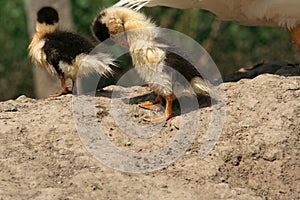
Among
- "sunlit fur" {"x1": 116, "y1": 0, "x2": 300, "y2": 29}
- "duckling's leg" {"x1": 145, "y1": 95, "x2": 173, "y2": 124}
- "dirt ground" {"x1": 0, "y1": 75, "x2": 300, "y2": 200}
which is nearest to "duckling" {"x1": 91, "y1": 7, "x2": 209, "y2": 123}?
"duckling's leg" {"x1": 145, "y1": 95, "x2": 173, "y2": 124}

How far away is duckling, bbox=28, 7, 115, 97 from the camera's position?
259 inches

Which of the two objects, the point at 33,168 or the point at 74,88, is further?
the point at 74,88

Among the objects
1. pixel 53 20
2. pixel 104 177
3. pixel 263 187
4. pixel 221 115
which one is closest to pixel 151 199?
pixel 104 177

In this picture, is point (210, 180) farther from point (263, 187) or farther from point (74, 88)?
point (74, 88)

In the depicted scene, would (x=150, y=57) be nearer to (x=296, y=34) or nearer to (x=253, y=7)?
(x=253, y=7)

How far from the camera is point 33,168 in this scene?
18.0 feet

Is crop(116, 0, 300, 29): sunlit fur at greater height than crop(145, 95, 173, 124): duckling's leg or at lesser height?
greater

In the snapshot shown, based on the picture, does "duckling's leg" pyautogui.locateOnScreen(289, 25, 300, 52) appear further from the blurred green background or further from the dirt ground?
the blurred green background

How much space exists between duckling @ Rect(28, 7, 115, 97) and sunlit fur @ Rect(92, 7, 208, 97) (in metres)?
0.26

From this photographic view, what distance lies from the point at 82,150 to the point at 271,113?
4.61ft

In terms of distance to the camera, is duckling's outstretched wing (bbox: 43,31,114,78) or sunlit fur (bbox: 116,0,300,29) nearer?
A: duckling's outstretched wing (bbox: 43,31,114,78)

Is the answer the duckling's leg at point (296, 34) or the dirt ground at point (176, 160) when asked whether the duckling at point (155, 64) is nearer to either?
the dirt ground at point (176, 160)

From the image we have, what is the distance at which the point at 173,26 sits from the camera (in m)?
11.0

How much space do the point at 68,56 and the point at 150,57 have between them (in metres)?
0.75
